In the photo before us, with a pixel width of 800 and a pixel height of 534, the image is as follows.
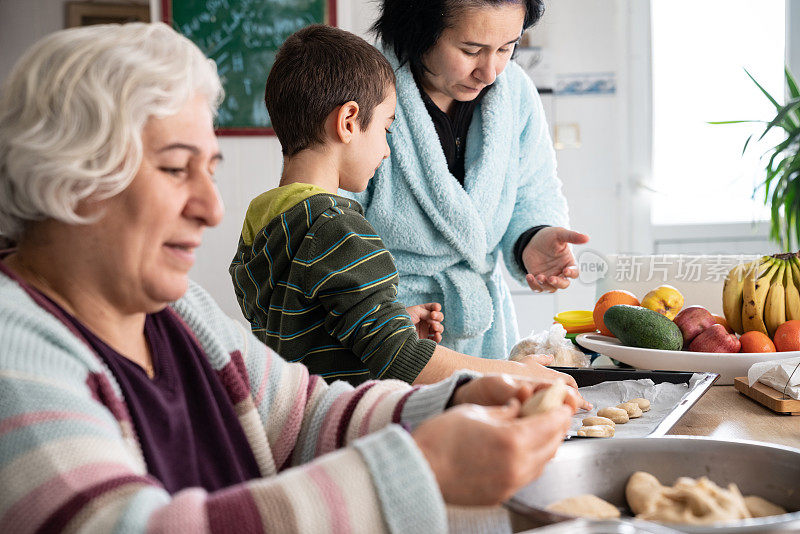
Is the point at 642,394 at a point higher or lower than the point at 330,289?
lower

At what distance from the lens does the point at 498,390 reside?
2.79 feet

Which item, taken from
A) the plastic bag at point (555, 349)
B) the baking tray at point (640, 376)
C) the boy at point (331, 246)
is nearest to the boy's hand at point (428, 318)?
the boy at point (331, 246)

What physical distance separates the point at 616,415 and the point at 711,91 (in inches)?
124

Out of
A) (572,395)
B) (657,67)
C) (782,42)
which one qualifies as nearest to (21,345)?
(572,395)

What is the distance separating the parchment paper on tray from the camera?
1.17m

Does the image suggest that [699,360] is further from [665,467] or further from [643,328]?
[665,467]

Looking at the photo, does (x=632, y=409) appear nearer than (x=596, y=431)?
No

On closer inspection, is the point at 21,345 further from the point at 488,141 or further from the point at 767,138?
the point at 767,138

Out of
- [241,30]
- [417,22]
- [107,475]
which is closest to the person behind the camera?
[107,475]

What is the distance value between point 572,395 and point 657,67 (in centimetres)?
332

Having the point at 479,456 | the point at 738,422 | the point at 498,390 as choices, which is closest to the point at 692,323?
the point at 738,422

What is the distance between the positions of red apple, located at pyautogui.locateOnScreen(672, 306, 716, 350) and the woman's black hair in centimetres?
75

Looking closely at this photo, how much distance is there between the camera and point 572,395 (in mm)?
876

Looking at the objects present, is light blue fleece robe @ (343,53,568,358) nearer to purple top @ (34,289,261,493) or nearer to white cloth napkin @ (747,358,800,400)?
white cloth napkin @ (747,358,800,400)
